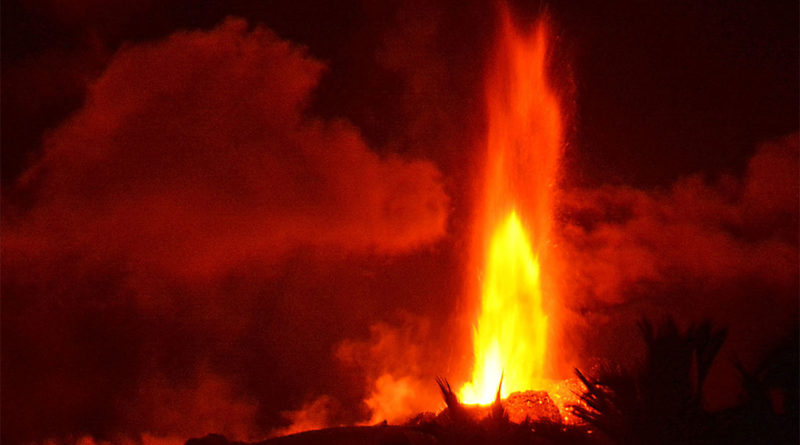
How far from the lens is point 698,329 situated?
7.17 m

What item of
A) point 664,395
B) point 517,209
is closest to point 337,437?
point 664,395

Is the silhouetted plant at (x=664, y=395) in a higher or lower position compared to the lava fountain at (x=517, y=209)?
lower

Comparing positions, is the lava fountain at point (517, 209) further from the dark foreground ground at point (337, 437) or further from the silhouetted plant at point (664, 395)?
the silhouetted plant at point (664, 395)

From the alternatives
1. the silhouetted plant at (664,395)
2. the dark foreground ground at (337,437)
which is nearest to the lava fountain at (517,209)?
the dark foreground ground at (337,437)

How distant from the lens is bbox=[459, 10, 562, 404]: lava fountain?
18.3 meters

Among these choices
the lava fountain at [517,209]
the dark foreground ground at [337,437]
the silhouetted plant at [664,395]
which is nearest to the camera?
the silhouetted plant at [664,395]

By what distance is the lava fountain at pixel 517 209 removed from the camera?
18.3 metres

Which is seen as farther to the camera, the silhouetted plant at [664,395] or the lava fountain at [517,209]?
the lava fountain at [517,209]

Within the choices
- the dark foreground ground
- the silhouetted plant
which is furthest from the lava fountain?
the silhouetted plant

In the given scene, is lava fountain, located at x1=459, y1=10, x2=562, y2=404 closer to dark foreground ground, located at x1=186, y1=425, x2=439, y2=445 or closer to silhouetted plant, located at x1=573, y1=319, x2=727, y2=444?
dark foreground ground, located at x1=186, y1=425, x2=439, y2=445

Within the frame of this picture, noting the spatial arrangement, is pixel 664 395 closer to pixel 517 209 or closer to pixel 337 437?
pixel 337 437

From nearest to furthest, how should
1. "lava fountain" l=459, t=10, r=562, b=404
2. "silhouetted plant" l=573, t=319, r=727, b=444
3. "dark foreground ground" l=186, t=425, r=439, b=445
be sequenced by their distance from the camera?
"silhouetted plant" l=573, t=319, r=727, b=444 → "dark foreground ground" l=186, t=425, r=439, b=445 → "lava fountain" l=459, t=10, r=562, b=404

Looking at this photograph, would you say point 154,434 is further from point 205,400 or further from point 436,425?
point 436,425

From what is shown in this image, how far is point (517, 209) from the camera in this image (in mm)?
19109
